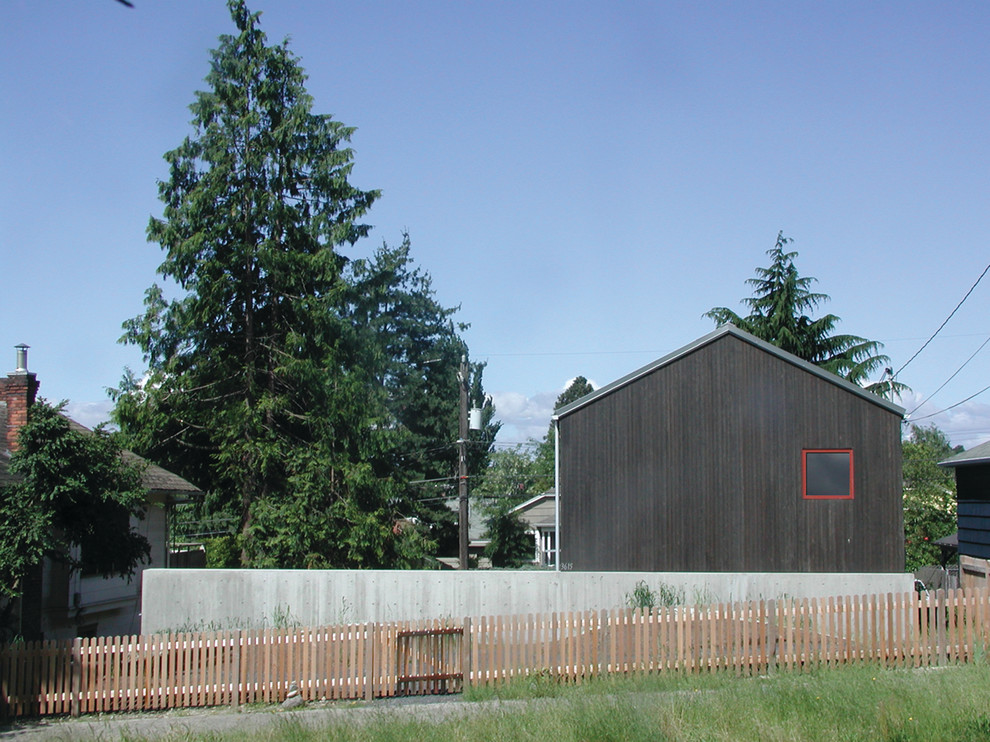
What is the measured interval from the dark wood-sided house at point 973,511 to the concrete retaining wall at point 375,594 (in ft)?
14.5

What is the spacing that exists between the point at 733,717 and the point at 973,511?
43.0 feet

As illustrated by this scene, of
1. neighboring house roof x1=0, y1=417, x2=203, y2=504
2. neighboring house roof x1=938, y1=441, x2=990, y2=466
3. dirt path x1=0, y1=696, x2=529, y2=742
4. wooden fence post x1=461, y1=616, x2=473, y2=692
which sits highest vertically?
neighboring house roof x1=938, y1=441, x2=990, y2=466

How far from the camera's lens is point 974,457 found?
1980 cm

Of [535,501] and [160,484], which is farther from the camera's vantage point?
[535,501]

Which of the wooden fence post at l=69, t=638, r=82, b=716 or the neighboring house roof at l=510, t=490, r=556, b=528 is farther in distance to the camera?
the neighboring house roof at l=510, t=490, r=556, b=528

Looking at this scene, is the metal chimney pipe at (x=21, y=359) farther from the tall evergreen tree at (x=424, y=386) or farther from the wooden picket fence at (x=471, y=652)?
the tall evergreen tree at (x=424, y=386)

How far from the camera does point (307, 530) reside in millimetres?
27641

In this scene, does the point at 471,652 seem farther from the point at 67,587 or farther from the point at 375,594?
the point at 67,587

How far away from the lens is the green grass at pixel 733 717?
9.07 metres

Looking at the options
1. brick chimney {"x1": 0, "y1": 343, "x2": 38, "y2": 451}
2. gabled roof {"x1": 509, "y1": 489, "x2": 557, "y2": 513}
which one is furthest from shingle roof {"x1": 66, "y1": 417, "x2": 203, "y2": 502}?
gabled roof {"x1": 509, "y1": 489, "x2": 557, "y2": 513}

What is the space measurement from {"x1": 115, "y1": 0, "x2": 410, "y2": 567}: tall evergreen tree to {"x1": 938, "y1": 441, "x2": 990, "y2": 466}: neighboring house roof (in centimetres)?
1599

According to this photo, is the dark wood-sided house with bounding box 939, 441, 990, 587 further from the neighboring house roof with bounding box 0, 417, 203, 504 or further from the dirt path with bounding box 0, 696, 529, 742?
the neighboring house roof with bounding box 0, 417, 203, 504

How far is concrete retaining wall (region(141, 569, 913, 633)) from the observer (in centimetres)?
1953

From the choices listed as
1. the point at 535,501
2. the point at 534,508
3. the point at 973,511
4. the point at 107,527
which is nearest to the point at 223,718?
the point at 107,527
